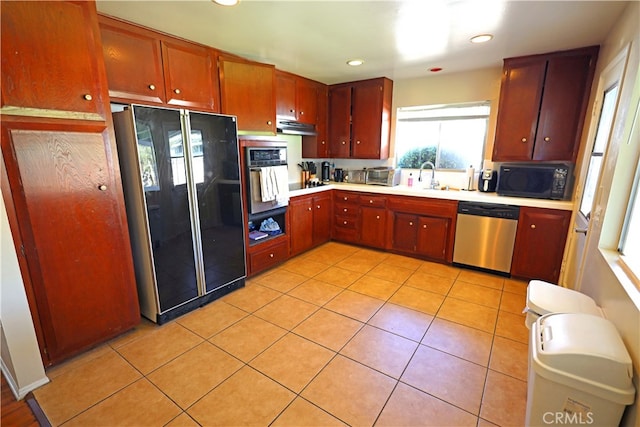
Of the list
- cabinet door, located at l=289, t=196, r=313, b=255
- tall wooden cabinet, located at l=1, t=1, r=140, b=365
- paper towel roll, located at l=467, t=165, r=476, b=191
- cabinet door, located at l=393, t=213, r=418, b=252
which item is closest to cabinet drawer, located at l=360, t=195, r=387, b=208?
cabinet door, located at l=393, t=213, r=418, b=252

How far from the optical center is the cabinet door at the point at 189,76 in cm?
238

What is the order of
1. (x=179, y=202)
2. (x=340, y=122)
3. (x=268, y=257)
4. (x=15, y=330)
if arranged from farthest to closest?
(x=340, y=122) < (x=268, y=257) < (x=179, y=202) < (x=15, y=330)

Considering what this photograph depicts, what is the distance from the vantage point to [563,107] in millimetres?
2803

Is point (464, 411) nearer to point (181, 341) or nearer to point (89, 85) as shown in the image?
point (181, 341)

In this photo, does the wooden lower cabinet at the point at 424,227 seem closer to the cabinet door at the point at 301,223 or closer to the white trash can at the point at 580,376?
the cabinet door at the point at 301,223

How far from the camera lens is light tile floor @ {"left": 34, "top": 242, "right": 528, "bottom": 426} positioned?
5.11 feet

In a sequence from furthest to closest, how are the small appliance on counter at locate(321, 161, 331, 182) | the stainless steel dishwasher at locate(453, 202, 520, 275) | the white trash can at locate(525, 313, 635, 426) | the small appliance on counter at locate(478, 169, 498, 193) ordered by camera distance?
the small appliance on counter at locate(321, 161, 331, 182) → the small appliance on counter at locate(478, 169, 498, 193) → the stainless steel dishwasher at locate(453, 202, 520, 275) → the white trash can at locate(525, 313, 635, 426)

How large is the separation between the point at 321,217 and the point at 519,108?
261 cm

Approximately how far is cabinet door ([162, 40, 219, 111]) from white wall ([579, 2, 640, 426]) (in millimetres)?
2997

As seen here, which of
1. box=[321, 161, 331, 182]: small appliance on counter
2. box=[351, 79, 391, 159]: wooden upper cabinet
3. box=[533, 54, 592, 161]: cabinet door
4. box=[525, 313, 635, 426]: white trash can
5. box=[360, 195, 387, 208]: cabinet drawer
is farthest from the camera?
box=[321, 161, 331, 182]: small appliance on counter

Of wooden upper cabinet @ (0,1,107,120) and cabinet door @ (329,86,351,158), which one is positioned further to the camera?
cabinet door @ (329,86,351,158)

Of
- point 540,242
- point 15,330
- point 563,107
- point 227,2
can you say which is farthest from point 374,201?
point 15,330

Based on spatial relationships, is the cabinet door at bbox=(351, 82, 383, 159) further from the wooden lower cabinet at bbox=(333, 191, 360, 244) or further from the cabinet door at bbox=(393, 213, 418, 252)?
the cabinet door at bbox=(393, 213, 418, 252)

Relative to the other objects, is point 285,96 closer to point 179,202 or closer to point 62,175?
point 179,202
